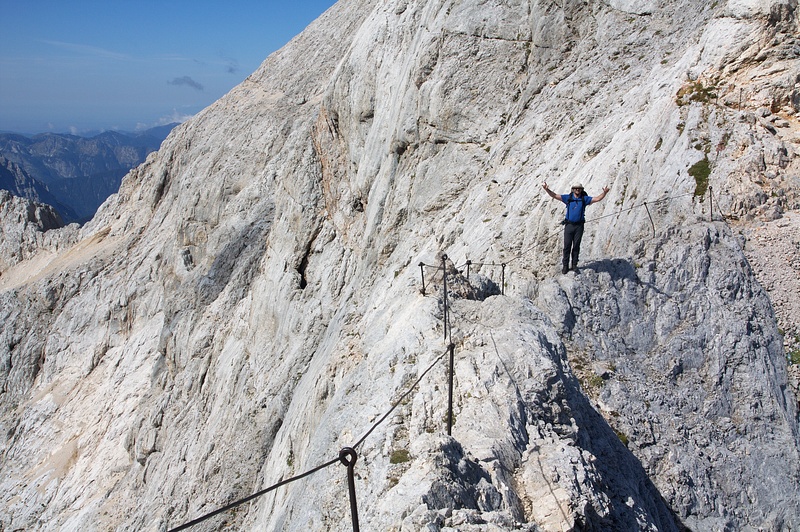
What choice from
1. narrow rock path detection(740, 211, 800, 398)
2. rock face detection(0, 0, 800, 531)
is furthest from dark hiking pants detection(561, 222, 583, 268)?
narrow rock path detection(740, 211, 800, 398)

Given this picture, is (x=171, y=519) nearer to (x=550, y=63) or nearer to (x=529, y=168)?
(x=529, y=168)

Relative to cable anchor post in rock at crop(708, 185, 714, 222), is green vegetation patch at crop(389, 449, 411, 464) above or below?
below

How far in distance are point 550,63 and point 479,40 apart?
2904mm

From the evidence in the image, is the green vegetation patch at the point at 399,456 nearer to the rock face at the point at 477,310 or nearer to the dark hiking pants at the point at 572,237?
the rock face at the point at 477,310

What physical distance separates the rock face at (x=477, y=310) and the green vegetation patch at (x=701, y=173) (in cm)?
6

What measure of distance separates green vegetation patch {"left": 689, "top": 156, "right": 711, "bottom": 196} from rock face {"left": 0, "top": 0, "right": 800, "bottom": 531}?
6 cm

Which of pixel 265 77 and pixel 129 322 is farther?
pixel 265 77

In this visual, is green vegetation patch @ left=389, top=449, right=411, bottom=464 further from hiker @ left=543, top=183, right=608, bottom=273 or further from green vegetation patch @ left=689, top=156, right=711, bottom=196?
green vegetation patch @ left=689, top=156, right=711, bottom=196

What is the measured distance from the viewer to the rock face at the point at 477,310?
7836 millimetres

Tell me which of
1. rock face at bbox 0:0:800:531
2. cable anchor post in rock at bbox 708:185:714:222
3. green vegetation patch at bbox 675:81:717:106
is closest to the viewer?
rock face at bbox 0:0:800:531

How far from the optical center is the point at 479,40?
2136cm

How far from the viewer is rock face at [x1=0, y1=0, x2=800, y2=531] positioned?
25.7ft

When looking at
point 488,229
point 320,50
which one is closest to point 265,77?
point 320,50

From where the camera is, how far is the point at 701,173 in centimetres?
1097
